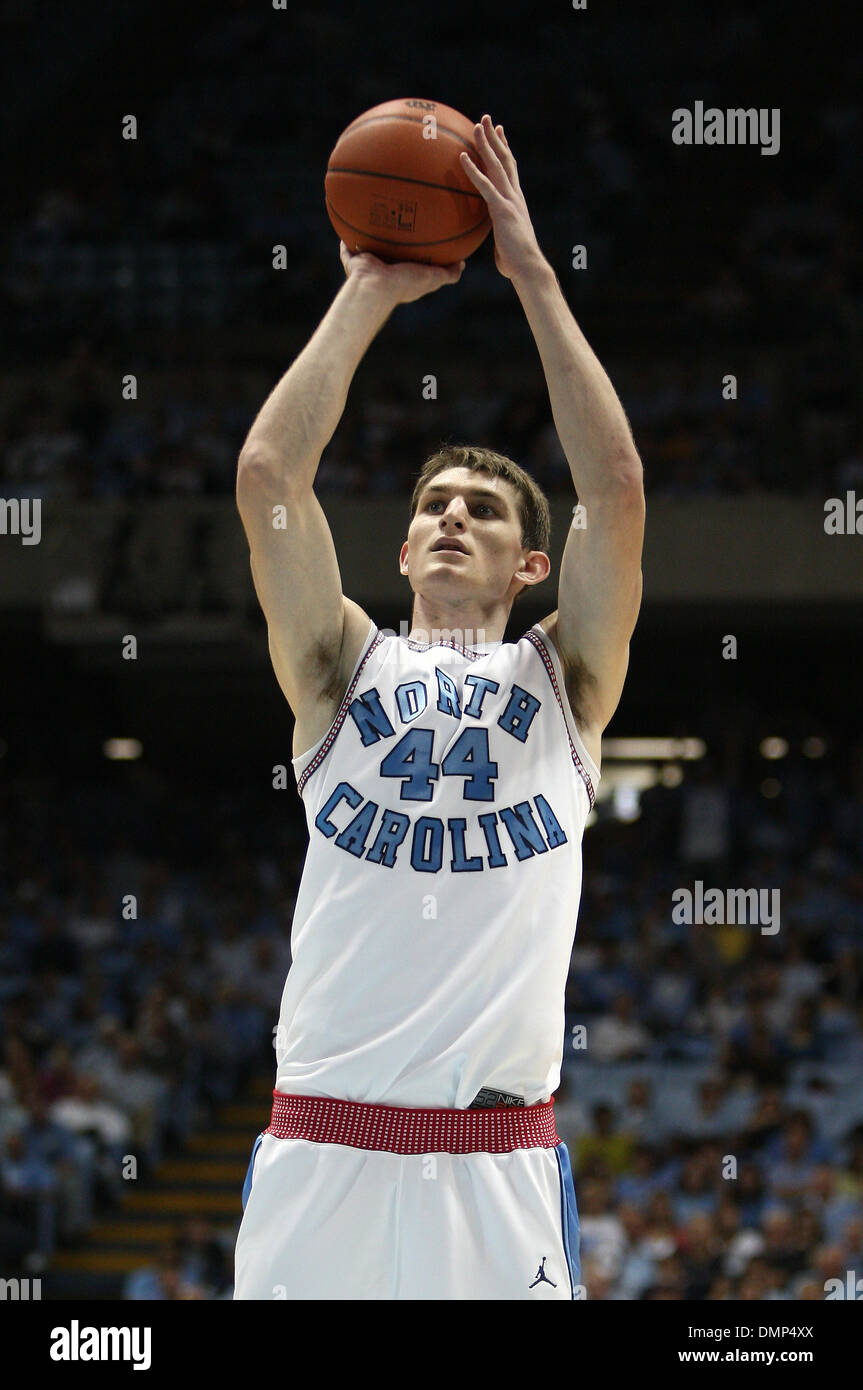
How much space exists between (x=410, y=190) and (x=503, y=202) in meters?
0.24

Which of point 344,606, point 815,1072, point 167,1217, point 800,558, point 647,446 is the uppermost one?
point 647,446

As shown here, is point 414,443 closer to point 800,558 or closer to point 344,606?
point 800,558

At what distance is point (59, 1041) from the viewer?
1291 centimetres

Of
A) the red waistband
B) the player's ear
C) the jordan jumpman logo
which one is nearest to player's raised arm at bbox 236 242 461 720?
the player's ear

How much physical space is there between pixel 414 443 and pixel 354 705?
13.1 metres

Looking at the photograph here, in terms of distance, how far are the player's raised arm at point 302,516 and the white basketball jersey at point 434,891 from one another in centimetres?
11

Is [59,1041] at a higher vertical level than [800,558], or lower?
lower

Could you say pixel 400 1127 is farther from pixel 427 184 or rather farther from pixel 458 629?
pixel 427 184

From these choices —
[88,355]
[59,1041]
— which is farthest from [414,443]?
[59,1041]

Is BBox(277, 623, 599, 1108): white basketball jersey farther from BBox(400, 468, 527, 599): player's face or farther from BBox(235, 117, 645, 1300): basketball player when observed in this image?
BBox(400, 468, 527, 599): player's face

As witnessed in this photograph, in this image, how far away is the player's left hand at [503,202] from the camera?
12.5ft

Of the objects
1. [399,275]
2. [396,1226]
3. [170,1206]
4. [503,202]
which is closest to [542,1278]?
[396,1226]

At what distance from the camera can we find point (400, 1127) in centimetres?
345

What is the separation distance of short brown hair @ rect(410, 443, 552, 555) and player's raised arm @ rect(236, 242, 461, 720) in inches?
16.5
